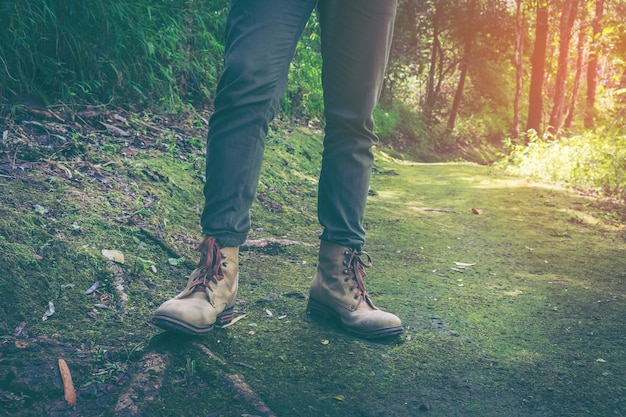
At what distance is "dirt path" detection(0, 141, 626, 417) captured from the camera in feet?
5.04

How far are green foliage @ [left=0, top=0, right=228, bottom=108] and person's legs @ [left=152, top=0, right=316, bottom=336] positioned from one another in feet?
6.56

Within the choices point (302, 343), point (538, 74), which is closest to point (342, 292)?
point (302, 343)

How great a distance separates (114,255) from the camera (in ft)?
7.61

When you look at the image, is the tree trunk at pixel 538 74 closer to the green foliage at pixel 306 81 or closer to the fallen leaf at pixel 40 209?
the green foliage at pixel 306 81

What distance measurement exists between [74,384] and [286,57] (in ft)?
3.97

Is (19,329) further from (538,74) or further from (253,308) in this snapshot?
(538,74)

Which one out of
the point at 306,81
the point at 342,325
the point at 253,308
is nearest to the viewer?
the point at 342,325

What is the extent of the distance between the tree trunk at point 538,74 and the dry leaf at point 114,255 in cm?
1353

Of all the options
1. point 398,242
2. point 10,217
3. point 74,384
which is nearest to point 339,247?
point 74,384

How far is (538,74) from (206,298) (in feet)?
48.7

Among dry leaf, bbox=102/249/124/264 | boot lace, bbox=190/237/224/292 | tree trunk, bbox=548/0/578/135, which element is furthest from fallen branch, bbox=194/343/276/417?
tree trunk, bbox=548/0/578/135

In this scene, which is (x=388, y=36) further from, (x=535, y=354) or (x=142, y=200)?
(x=142, y=200)

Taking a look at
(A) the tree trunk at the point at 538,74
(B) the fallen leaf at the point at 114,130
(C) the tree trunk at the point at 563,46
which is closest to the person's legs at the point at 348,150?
(B) the fallen leaf at the point at 114,130

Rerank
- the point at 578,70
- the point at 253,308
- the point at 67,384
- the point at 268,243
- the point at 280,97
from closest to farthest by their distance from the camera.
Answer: the point at 67,384, the point at 280,97, the point at 253,308, the point at 268,243, the point at 578,70
